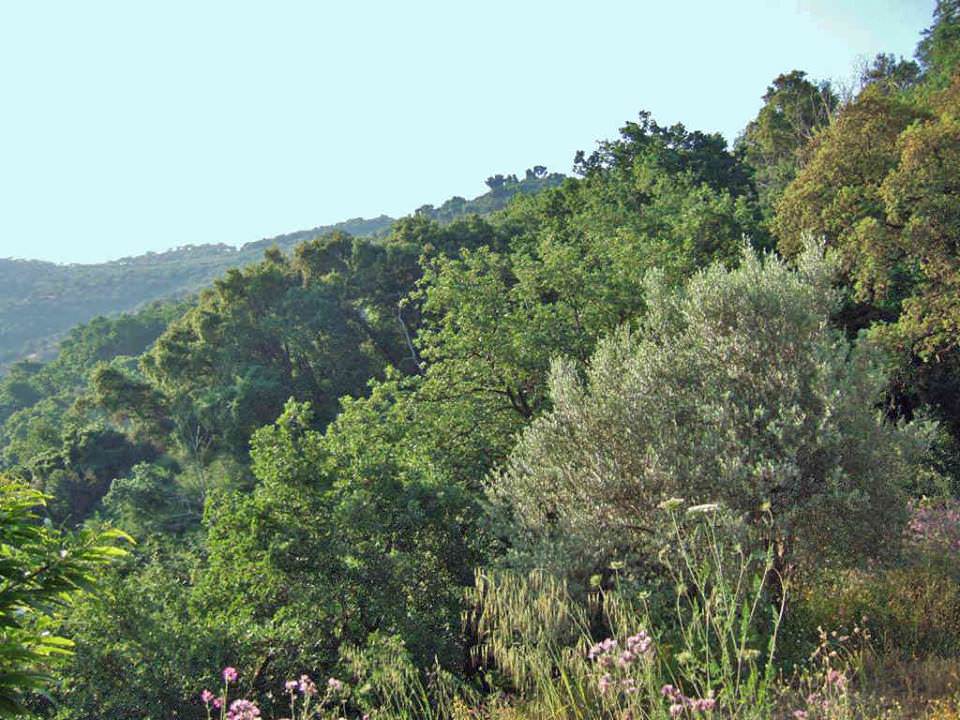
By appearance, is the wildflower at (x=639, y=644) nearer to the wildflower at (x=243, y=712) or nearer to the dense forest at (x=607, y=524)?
the dense forest at (x=607, y=524)

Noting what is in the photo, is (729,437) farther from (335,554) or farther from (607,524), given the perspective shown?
(335,554)

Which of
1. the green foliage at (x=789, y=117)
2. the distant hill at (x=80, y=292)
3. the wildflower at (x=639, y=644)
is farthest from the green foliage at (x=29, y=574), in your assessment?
the distant hill at (x=80, y=292)

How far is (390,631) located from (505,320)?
10.1 metres

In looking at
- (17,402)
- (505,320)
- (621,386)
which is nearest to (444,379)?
(505,320)

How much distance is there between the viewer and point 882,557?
9.60 m

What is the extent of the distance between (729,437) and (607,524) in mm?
1860

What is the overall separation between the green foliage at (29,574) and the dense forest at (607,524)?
0.06ft

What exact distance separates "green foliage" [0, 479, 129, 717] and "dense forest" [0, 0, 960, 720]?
0.02 metres

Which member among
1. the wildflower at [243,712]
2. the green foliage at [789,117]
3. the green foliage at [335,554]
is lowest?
the green foliage at [335,554]

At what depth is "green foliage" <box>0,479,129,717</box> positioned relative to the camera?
374 cm

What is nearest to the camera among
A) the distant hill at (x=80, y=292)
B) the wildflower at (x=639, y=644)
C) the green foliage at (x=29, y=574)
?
the green foliage at (x=29, y=574)

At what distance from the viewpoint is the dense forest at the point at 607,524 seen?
5.59 meters

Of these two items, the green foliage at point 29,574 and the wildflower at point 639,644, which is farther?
the wildflower at point 639,644

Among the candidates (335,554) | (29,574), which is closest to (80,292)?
(335,554)
